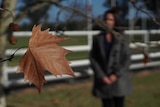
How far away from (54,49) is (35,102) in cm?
829

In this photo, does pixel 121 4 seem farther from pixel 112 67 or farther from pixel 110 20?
pixel 110 20

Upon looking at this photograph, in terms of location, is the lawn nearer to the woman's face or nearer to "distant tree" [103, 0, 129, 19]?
"distant tree" [103, 0, 129, 19]

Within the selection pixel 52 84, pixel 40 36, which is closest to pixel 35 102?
pixel 52 84

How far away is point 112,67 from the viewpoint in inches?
244

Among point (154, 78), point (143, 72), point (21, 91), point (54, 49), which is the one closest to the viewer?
point (54, 49)

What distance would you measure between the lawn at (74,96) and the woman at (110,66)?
2602mm

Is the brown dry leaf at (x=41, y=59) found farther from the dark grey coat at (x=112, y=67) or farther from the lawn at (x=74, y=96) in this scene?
the lawn at (x=74, y=96)

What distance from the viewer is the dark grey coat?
6.18m

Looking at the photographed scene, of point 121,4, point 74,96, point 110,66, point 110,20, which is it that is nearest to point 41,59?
point 110,20

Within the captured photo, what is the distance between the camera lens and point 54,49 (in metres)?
1.21

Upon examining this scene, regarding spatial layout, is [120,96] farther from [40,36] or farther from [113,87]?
[40,36]

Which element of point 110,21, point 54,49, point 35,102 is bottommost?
point 35,102

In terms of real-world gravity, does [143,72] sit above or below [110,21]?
below

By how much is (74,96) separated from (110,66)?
13.6 ft
